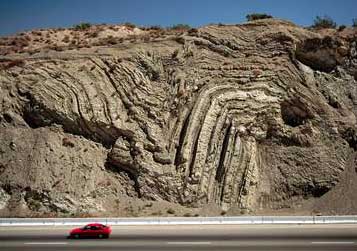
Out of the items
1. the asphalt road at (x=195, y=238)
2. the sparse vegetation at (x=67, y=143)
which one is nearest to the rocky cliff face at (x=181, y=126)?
the sparse vegetation at (x=67, y=143)

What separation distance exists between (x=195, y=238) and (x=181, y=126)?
43.5 feet

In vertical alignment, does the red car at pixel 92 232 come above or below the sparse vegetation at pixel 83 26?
below

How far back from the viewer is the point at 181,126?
1267 inches

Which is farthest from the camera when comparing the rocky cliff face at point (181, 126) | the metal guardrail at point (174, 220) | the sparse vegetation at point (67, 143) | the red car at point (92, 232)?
the sparse vegetation at point (67, 143)

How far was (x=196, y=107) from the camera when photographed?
32281 mm

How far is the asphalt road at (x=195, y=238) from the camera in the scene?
57.2 ft

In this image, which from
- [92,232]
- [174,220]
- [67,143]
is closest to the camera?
[92,232]

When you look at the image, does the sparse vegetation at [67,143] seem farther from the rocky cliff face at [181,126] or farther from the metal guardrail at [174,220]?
the metal guardrail at [174,220]

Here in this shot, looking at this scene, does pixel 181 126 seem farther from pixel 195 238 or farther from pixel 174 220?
pixel 195 238

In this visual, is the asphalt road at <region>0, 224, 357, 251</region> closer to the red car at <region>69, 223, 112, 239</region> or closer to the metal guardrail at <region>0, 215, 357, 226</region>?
the red car at <region>69, 223, 112, 239</region>

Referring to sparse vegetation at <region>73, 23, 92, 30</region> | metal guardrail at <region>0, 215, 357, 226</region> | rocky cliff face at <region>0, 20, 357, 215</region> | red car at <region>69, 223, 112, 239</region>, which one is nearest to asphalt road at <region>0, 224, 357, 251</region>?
red car at <region>69, 223, 112, 239</region>

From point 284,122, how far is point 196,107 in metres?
6.65

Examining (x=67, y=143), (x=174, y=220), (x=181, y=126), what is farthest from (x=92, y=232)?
(x=181, y=126)

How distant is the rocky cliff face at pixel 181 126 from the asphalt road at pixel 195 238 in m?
5.98
